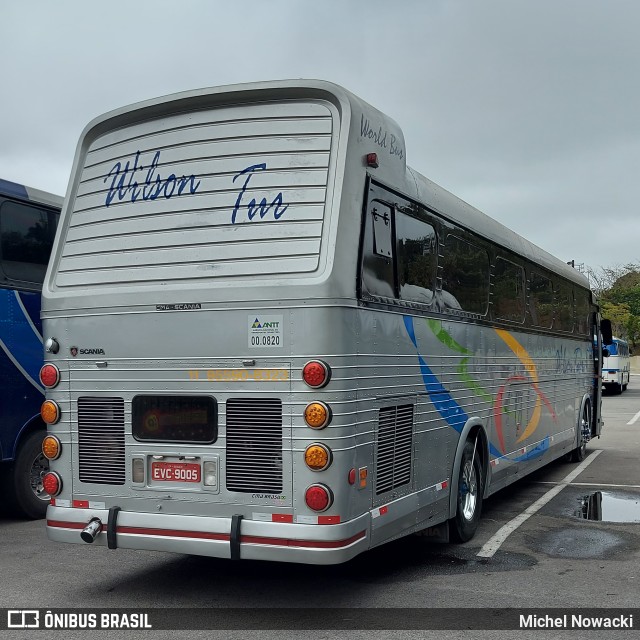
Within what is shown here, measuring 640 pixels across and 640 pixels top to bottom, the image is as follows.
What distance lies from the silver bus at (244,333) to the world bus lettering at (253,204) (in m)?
0.02

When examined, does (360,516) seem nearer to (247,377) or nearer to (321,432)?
(321,432)

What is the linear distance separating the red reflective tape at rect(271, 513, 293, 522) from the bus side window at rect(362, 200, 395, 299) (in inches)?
61.9

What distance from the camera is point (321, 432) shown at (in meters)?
5.50

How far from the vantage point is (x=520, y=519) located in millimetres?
9258

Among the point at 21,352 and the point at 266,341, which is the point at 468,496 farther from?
the point at 21,352

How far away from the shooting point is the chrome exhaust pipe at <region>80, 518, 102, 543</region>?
596cm

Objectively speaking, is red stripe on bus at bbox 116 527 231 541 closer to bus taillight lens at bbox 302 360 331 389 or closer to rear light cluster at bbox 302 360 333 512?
rear light cluster at bbox 302 360 333 512

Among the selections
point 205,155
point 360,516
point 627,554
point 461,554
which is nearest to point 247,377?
point 360,516

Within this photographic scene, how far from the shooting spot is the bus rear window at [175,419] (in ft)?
19.2

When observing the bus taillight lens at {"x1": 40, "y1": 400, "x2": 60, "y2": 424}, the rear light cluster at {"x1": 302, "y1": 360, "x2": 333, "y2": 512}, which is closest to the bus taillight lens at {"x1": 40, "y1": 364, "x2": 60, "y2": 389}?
the bus taillight lens at {"x1": 40, "y1": 400, "x2": 60, "y2": 424}

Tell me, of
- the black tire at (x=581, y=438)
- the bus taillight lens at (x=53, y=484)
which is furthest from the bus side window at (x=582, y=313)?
the bus taillight lens at (x=53, y=484)

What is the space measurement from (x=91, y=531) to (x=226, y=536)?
3.42ft

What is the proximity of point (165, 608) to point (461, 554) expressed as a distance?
286cm

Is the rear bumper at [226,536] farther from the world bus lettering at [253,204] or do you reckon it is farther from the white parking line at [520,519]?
the white parking line at [520,519]
